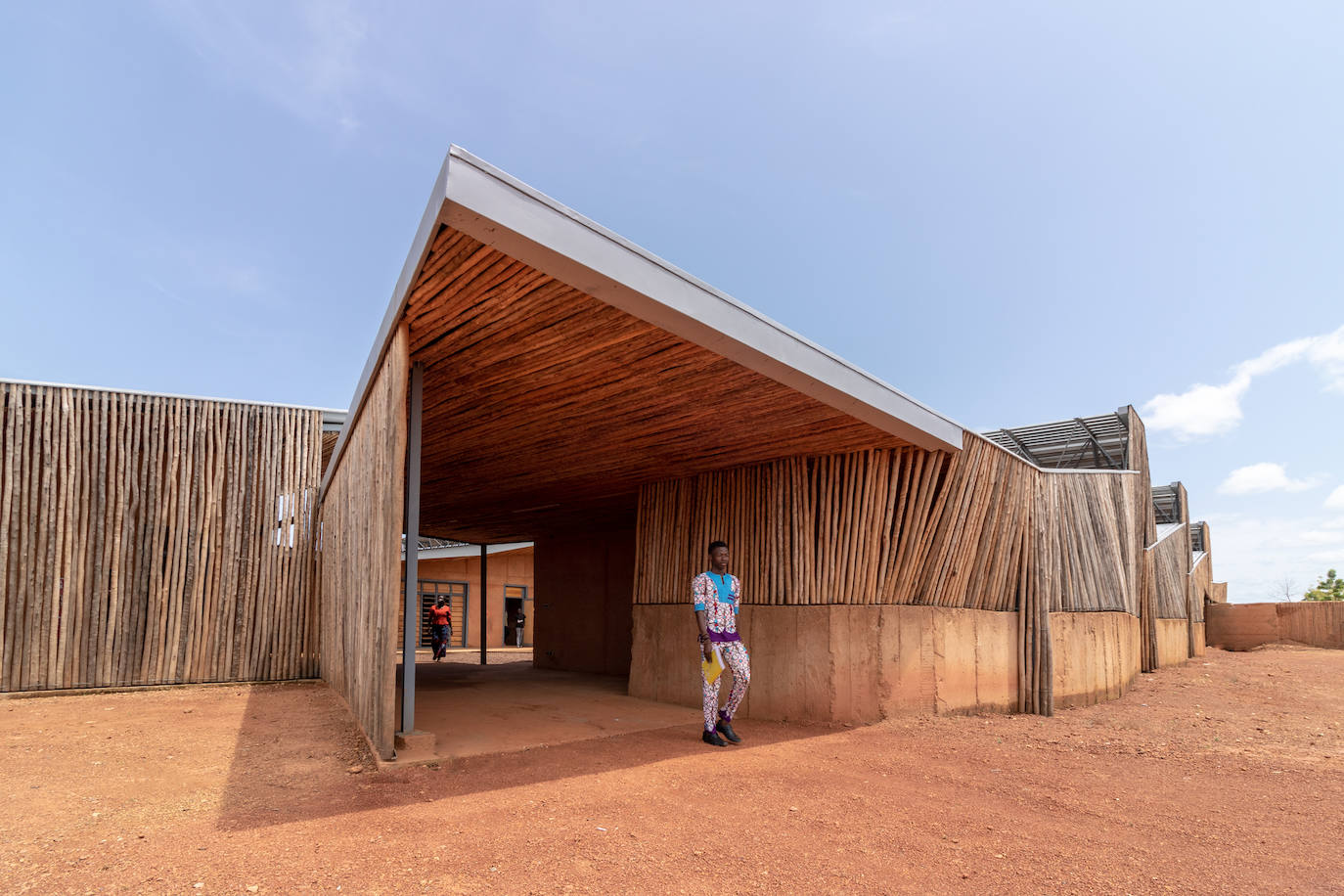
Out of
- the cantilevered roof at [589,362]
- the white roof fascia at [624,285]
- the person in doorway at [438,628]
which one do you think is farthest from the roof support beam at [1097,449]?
the person in doorway at [438,628]

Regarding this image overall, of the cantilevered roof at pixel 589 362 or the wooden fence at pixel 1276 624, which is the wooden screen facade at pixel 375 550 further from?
the wooden fence at pixel 1276 624

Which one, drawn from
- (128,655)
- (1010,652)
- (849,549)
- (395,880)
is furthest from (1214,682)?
(128,655)

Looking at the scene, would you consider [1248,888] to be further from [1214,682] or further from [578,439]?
[1214,682]

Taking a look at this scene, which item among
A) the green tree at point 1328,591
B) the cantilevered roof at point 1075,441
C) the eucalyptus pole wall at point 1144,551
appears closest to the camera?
the eucalyptus pole wall at point 1144,551

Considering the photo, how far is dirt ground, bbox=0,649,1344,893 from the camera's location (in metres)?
3.41

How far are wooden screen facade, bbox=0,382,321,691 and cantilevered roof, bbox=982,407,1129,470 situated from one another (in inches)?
485

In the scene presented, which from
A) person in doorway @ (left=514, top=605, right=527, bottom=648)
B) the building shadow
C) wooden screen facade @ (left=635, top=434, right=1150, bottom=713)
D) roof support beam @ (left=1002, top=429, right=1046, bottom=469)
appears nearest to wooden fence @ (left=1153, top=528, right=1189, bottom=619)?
roof support beam @ (left=1002, top=429, right=1046, bottom=469)

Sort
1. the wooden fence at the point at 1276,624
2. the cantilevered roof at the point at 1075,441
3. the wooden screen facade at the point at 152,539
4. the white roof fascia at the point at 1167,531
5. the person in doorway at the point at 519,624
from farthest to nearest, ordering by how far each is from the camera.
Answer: the person in doorway at the point at 519,624, the wooden fence at the point at 1276,624, the white roof fascia at the point at 1167,531, the cantilevered roof at the point at 1075,441, the wooden screen facade at the point at 152,539

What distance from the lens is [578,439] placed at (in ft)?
24.3

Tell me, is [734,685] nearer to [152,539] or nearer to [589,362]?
[589,362]

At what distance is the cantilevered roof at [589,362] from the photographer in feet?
13.7

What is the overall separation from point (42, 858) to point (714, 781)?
3.34 metres

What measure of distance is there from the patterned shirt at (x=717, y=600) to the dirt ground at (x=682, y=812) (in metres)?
0.94

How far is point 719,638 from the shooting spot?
614cm
